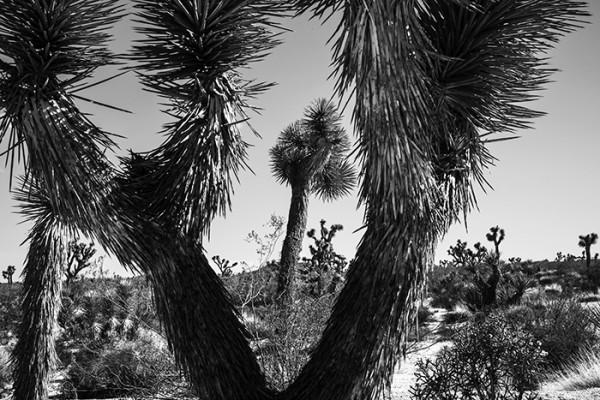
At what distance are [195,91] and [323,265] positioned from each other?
927 cm

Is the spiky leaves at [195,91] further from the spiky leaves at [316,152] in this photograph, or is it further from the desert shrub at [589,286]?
the desert shrub at [589,286]

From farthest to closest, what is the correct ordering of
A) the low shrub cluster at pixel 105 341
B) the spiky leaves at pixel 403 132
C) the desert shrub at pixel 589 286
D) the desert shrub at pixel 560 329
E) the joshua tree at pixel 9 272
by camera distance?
the joshua tree at pixel 9 272 → the desert shrub at pixel 589 286 → the low shrub cluster at pixel 105 341 → the desert shrub at pixel 560 329 → the spiky leaves at pixel 403 132

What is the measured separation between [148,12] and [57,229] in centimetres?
388

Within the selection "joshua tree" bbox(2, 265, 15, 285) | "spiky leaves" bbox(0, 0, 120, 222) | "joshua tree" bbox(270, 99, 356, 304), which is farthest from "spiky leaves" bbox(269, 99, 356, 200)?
"joshua tree" bbox(2, 265, 15, 285)

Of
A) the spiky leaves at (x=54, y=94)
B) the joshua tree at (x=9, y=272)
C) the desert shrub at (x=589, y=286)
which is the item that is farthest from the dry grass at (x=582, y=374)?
the joshua tree at (x=9, y=272)

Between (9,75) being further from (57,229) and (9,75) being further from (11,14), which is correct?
(57,229)

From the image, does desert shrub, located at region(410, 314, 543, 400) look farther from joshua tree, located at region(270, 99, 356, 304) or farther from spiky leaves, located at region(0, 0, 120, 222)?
joshua tree, located at region(270, 99, 356, 304)

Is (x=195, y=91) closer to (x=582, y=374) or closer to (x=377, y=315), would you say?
(x=377, y=315)

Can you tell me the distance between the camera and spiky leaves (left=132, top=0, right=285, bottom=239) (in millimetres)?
4375

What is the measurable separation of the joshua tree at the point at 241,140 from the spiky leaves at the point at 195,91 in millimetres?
14

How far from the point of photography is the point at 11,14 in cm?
409

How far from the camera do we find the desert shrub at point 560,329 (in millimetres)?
8891

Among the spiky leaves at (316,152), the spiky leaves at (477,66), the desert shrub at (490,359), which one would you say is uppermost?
the spiky leaves at (316,152)

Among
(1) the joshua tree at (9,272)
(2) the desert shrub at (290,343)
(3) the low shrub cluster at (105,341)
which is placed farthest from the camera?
(1) the joshua tree at (9,272)
